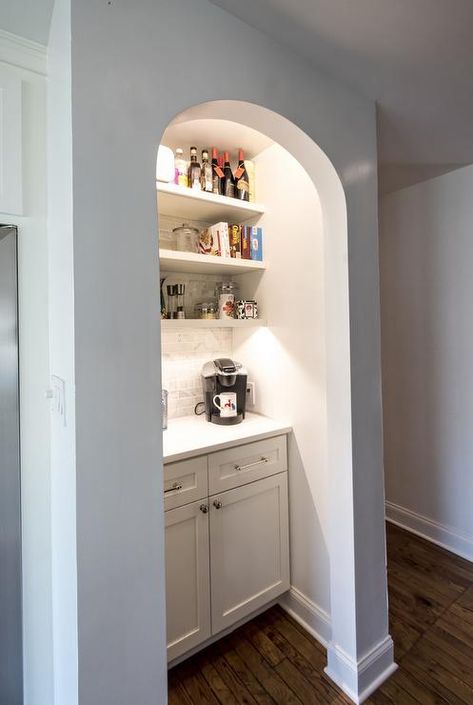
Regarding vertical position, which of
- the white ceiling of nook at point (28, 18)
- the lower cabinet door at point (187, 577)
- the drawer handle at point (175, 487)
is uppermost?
the white ceiling of nook at point (28, 18)

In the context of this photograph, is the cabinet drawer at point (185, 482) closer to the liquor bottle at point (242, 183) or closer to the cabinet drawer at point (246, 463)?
the cabinet drawer at point (246, 463)

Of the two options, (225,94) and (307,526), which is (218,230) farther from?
(307,526)

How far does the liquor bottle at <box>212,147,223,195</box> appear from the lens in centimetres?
180

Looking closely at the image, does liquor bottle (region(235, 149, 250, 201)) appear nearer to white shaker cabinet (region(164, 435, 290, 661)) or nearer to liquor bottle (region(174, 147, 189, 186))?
liquor bottle (region(174, 147, 189, 186))

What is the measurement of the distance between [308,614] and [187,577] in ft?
2.22

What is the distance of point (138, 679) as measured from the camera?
0.87 m

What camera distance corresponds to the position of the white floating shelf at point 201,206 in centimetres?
162

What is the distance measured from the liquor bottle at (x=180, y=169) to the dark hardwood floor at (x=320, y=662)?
2126 mm

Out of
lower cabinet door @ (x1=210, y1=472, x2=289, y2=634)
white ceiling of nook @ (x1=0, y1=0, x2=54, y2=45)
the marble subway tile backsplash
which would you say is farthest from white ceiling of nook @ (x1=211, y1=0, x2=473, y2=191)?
lower cabinet door @ (x1=210, y1=472, x2=289, y2=634)

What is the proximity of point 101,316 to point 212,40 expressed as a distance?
89cm

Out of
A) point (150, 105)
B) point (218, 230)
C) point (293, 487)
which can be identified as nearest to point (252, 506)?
point (293, 487)

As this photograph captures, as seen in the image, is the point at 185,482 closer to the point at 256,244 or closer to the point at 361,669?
the point at 361,669

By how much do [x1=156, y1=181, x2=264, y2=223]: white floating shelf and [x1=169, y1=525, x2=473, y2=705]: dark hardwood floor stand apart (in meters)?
2.04

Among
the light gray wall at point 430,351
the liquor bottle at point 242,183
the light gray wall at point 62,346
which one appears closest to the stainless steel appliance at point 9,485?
the light gray wall at point 62,346
